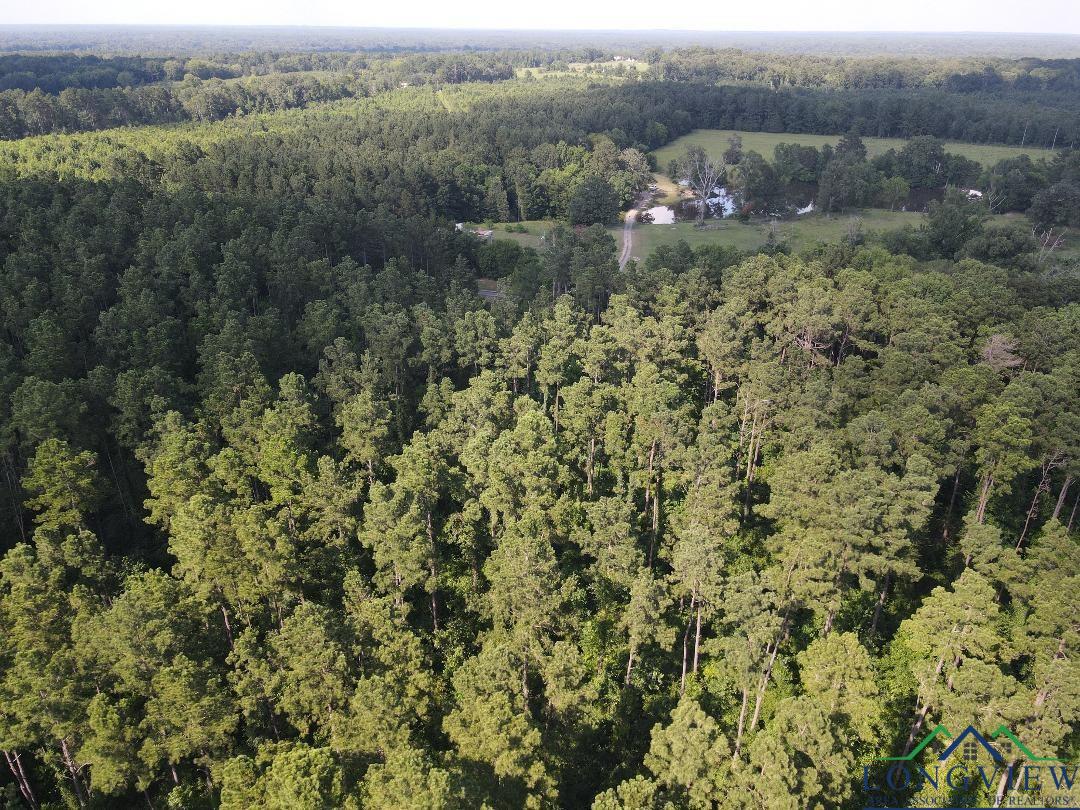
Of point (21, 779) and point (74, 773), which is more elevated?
point (74, 773)

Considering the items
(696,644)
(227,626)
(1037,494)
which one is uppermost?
(1037,494)

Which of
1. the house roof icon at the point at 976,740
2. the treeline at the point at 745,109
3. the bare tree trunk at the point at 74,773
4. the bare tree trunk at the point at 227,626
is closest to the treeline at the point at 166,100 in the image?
the treeline at the point at 745,109

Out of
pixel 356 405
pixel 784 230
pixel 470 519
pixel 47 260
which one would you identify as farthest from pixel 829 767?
pixel 784 230

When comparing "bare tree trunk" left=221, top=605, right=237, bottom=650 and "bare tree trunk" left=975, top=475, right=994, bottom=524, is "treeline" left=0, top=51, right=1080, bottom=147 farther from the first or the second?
"bare tree trunk" left=975, top=475, right=994, bottom=524

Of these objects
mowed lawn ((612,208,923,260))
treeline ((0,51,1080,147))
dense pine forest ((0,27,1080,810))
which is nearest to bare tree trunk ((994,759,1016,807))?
dense pine forest ((0,27,1080,810))

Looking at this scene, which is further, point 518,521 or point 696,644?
point 518,521

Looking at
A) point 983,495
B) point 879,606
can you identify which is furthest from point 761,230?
point 879,606

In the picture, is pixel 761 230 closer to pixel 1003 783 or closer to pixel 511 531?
pixel 511 531
